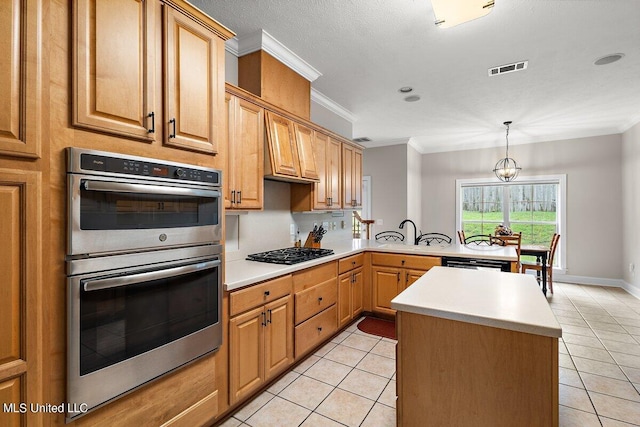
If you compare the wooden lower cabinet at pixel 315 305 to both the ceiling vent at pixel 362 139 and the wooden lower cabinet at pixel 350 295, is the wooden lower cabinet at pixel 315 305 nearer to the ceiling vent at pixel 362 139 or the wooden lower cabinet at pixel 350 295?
the wooden lower cabinet at pixel 350 295

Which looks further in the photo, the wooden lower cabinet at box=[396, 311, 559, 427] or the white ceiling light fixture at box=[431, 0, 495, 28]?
the white ceiling light fixture at box=[431, 0, 495, 28]

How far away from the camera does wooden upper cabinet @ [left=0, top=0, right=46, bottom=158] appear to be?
3.43 ft

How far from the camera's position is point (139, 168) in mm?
1396

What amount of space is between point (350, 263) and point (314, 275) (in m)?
0.74

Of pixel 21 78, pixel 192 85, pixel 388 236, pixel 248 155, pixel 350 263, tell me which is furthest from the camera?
pixel 388 236

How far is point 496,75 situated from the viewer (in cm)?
336

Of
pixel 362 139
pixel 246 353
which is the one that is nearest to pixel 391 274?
pixel 246 353

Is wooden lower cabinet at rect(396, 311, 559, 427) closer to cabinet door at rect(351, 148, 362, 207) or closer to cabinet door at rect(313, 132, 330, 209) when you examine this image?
cabinet door at rect(313, 132, 330, 209)

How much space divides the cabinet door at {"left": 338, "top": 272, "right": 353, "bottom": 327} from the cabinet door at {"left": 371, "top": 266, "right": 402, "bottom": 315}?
41cm

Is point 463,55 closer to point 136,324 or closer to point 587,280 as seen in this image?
point 136,324

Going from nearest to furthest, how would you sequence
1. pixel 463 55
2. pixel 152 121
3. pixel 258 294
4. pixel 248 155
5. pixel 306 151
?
pixel 152 121 → pixel 258 294 → pixel 248 155 → pixel 463 55 → pixel 306 151

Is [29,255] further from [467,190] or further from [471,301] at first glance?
[467,190]

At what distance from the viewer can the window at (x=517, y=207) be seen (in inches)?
236

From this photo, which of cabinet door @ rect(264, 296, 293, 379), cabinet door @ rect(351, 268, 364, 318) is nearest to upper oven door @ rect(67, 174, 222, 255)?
cabinet door @ rect(264, 296, 293, 379)
